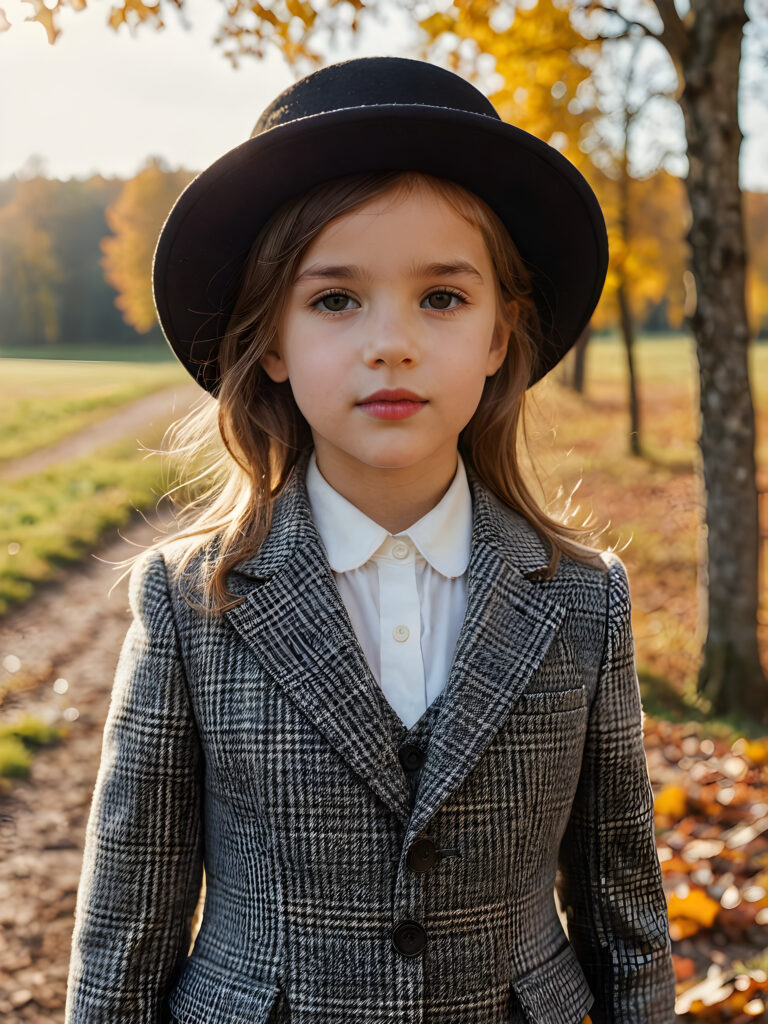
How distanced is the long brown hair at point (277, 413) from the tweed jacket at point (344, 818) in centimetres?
11

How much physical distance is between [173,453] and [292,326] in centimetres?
46

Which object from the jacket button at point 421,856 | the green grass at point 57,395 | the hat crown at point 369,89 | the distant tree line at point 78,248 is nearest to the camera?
the jacket button at point 421,856

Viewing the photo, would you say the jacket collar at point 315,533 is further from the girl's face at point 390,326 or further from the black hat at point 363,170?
the black hat at point 363,170

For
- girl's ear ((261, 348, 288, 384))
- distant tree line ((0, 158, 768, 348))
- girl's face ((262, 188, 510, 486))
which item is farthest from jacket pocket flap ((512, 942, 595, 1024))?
distant tree line ((0, 158, 768, 348))

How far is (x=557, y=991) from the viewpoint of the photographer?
1642 millimetres

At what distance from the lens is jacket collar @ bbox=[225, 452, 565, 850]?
151 cm

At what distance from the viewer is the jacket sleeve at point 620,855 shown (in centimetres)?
171

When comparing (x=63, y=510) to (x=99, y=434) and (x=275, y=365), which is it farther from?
(x=275, y=365)

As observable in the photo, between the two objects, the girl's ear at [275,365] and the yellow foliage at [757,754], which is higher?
the girl's ear at [275,365]

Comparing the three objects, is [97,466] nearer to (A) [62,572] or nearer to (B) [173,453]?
(A) [62,572]

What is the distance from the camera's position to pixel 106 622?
21.1ft

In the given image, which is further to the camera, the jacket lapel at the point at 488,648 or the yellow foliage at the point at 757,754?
the yellow foliage at the point at 757,754

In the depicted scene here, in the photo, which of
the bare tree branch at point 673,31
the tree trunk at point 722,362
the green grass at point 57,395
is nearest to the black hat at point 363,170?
the tree trunk at point 722,362

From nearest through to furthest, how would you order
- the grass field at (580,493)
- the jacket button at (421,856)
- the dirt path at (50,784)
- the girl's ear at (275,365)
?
the jacket button at (421,856), the girl's ear at (275,365), the dirt path at (50,784), the grass field at (580,493)
